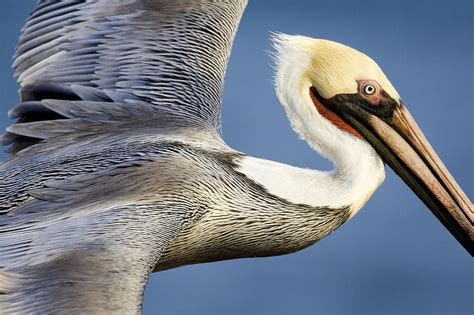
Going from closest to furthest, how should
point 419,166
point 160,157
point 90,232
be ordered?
1. point 90,232
2. point 160,157
3. point 419,166

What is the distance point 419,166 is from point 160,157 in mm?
1226

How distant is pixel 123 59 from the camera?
6488 millimetres

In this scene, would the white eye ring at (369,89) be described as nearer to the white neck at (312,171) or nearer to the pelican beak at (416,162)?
the pelican beak at (416,162)

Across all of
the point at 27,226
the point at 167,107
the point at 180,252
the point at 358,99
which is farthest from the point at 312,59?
the point at 27,226

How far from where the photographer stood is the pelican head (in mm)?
6051

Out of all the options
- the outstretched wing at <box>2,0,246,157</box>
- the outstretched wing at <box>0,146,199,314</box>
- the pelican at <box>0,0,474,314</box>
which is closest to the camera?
the outstretched wing at <box>0,146,199,314</box>

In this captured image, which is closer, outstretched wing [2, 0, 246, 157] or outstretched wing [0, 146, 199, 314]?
outstretched wing [0, 146, 199, 314]

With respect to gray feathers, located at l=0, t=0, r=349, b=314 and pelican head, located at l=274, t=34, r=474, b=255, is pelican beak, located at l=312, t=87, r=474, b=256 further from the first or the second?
gray feathers, located at l=0, t=0, r=349, b=314

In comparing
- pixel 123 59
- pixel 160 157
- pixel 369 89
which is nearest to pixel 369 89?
pixel 369 89

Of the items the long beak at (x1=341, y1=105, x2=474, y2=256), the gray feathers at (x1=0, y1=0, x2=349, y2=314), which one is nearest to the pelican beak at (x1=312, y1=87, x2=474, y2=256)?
the long beak at (x1=341, y1=105, x2=474, y2=256)

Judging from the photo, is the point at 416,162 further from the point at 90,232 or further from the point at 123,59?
the point at 90,232

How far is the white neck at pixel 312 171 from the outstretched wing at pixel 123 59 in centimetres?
45

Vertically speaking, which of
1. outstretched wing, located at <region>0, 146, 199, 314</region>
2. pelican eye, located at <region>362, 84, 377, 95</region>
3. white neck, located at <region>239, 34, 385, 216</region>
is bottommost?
outstretched wing, located at <region>0, 146, 199, 314</region>

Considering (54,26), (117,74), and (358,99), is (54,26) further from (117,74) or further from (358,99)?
(358,99)
